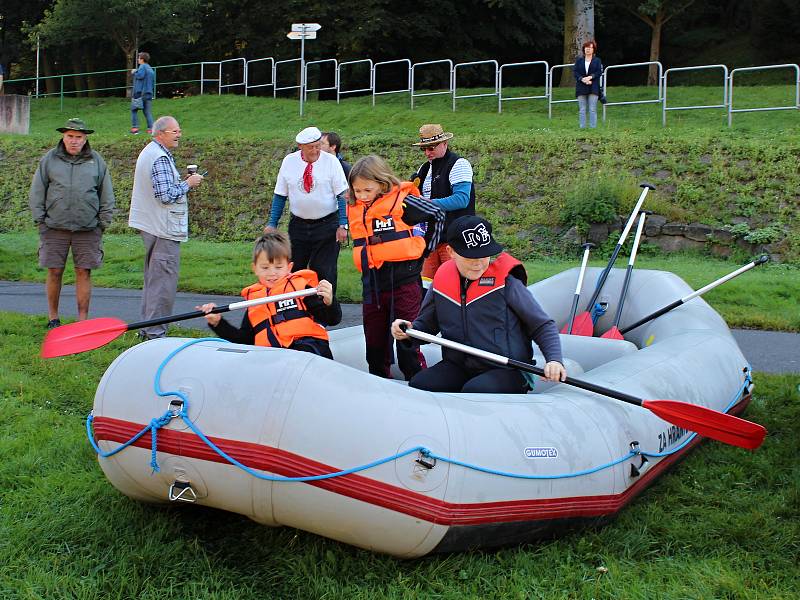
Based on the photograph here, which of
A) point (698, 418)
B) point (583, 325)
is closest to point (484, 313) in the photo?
point (698, 418)

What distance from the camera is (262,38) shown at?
92.3 feet

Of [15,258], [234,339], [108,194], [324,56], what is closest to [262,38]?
[324,56]

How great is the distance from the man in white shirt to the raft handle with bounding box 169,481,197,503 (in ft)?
11.8

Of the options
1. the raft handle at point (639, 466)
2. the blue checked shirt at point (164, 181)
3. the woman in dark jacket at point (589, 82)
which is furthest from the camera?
the woman in dark jacket at point (589, 82)

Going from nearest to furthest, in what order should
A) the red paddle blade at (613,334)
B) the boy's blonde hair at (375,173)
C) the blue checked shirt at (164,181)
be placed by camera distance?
the boy's blonde hair at (375,173), the red paddle blade at (613,334), the blue checked shirt at (164,181)

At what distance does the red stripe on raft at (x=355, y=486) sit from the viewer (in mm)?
3730

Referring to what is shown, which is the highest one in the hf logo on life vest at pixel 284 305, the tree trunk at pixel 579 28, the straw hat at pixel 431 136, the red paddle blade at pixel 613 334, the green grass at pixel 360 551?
the tree trunk at pixel 579 28

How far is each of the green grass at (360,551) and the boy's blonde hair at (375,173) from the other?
2189mm

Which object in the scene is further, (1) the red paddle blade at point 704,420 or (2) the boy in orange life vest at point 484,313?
(2) the boy in orange life vest at point 484,313

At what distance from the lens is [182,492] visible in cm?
391

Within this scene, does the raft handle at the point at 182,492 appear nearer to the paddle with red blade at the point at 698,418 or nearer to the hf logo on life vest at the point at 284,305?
the hf logo on life vest at the point at 284,305

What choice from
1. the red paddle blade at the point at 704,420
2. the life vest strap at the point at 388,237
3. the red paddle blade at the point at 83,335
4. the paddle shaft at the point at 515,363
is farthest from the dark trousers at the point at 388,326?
the red paddle blade at the point at 704,420

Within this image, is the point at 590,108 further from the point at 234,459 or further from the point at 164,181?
the point at 234,459

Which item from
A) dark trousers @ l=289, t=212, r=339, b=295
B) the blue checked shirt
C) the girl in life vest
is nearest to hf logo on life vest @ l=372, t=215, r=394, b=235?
the girl in life vest
